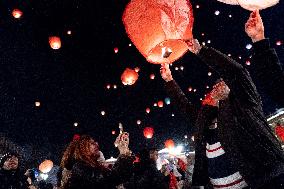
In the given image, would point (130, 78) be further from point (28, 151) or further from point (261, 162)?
point (28, 151)

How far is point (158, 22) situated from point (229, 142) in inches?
65.3

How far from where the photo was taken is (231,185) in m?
3.25

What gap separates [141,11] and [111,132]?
24.9 m

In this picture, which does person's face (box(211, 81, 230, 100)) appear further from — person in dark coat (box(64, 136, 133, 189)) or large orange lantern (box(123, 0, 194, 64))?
person in dark coat (box(64, 136, 133, 189))

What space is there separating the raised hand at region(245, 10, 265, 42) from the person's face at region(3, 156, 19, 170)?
4596mm

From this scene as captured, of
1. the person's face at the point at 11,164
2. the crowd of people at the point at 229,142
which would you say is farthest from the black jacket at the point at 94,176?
the person's face at the point at 11,164

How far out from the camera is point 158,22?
3.79 m

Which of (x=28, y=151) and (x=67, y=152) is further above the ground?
(x=28, y=151)

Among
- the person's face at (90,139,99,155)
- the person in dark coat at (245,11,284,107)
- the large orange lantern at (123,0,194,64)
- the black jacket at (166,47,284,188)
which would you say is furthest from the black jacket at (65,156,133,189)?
the person in dark coat at (245,11,284,107)

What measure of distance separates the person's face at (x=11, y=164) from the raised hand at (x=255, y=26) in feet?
15.1

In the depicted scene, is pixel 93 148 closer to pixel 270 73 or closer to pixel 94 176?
pixel 94 176

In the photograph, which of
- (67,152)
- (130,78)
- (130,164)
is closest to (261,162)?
(130,164)

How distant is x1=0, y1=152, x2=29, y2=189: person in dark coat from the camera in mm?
5254

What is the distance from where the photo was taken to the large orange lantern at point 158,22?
3746 mm
